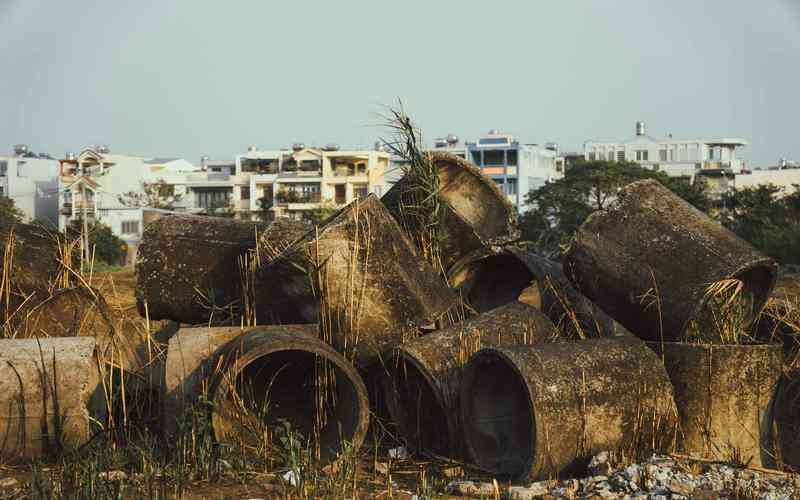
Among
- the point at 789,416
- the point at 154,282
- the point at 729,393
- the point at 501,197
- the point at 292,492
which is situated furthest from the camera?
the point at 501,197

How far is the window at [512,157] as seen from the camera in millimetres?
74062

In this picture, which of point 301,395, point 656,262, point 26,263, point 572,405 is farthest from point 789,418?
point 26,263

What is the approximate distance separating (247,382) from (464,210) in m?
2.45

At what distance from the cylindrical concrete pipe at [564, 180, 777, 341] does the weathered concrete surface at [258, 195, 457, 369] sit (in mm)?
1090

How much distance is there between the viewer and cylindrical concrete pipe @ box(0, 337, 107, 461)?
229 inches

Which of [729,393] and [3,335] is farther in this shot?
[3,335]

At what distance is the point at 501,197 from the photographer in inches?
Result: 321

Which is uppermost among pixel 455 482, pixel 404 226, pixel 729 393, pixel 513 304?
pixel 404 226

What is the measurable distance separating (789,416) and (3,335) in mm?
5199

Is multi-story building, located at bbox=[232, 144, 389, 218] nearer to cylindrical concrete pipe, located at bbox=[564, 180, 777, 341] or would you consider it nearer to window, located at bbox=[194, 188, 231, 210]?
window, located at bbox=[194, 188, 231, 210]

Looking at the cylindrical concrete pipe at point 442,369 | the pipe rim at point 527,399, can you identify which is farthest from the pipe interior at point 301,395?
the pipe rim at point 527,399

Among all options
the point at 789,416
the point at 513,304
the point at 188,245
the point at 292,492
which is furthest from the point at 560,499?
the point at 188,245

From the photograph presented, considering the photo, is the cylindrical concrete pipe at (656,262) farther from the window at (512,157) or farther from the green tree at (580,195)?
the window at (512,157)

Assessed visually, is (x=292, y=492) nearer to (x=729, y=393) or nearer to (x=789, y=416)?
(x=729, y=393)
